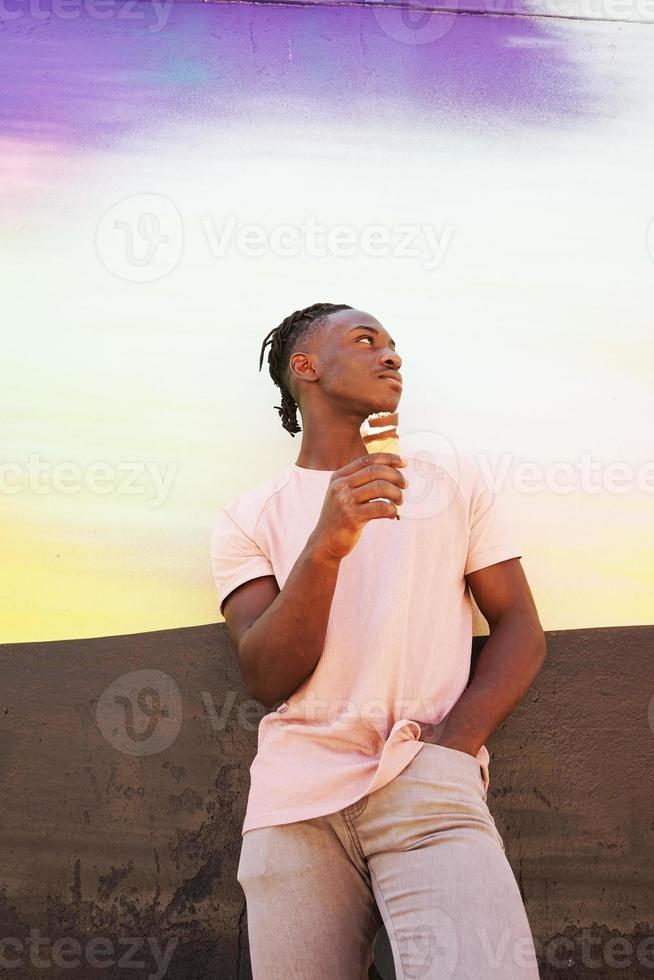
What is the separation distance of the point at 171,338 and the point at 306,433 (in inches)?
21.2

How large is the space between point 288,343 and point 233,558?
62 centimetres

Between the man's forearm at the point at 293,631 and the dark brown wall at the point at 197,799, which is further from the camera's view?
the dark brown wall at the point at 197,799

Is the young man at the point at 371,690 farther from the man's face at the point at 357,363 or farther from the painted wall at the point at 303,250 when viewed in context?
the painted wall at the point at 303,250

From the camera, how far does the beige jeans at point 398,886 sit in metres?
1.76

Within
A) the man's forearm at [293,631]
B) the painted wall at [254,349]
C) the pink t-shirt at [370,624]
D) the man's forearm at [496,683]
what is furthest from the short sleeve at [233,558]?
the man's forearm at [496,683]

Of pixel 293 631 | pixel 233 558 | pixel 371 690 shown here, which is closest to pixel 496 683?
pixel 371 690

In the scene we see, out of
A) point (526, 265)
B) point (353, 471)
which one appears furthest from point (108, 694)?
point (526, 265)

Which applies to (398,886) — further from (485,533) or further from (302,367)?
(302,367)

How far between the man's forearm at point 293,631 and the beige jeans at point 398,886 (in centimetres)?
28

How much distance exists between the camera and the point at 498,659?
2.14m

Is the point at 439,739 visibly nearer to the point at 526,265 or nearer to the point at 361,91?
the point at 526,265

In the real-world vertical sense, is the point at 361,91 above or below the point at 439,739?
above

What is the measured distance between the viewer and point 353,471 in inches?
76.3

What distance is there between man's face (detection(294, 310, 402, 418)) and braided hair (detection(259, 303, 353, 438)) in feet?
0.30
